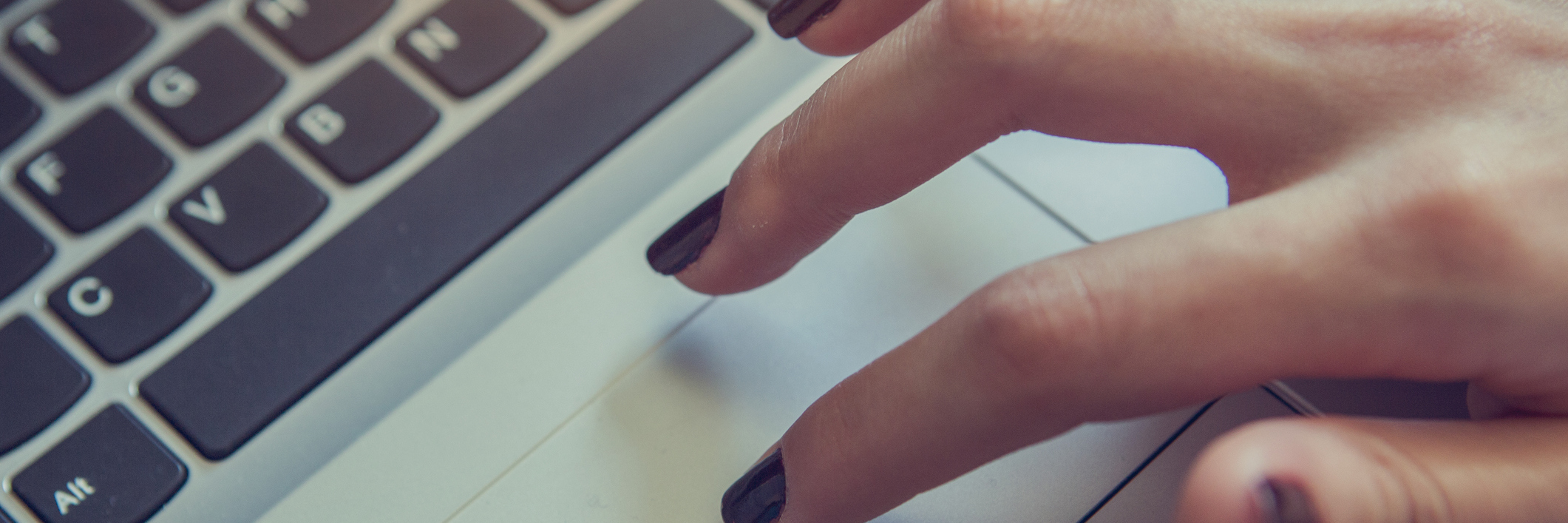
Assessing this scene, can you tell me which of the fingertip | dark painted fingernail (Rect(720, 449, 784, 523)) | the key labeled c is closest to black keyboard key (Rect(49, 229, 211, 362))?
the key labeled c

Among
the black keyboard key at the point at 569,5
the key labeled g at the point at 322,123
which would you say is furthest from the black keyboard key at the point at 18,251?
the black keyboard key at the point at 569,5

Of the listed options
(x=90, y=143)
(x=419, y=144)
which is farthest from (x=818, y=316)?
(x=90, y=143)

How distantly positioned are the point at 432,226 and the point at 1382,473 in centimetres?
35

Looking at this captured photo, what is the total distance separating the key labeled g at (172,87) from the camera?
42 centimetres

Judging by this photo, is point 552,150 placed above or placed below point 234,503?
above

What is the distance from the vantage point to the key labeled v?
40 cm

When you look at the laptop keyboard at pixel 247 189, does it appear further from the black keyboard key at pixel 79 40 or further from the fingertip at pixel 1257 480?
the fingertip at pixel 1257 480

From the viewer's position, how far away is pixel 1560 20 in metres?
0.39

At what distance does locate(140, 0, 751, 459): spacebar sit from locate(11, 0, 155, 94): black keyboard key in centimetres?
12

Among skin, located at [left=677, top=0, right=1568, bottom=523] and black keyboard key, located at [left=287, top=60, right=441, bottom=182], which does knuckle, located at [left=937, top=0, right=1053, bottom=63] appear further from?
black keyboard key, located at [left=287, top=60, right=441, bottom=182]

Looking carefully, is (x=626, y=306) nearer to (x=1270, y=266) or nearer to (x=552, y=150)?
(x=552, y=150)

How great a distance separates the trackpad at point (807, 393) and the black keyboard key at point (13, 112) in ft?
0.79

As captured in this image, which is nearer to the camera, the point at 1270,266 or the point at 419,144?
the point at 1270,266

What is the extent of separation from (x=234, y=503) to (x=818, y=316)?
226mm
